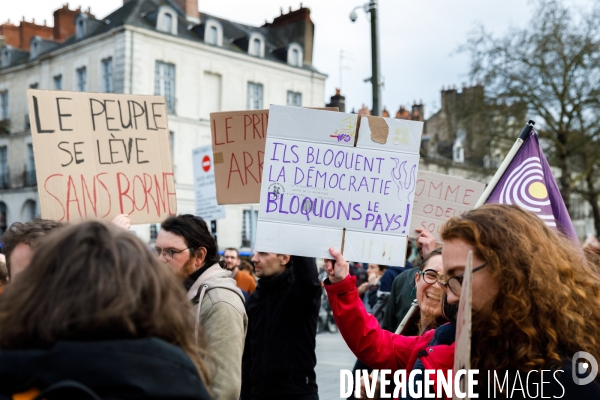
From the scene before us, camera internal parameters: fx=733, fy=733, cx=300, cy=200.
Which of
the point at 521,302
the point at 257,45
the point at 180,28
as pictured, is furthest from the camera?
the point at 257,45

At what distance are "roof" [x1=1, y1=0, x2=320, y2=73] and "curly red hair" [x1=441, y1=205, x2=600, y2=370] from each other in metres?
30.3

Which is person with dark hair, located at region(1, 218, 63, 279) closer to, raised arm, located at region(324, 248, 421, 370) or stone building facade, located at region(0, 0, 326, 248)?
raised arm, located at region(324, 248, 421, 370)

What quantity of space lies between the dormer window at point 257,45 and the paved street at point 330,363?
22018 mm

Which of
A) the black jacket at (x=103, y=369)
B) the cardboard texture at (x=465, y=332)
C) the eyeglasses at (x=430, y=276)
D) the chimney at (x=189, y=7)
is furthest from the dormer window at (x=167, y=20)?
the black jacket at (x=103, y=369)

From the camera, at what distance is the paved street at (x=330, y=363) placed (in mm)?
8655

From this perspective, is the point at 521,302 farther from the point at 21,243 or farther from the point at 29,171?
the point at 29,171

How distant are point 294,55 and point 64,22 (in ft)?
38.2

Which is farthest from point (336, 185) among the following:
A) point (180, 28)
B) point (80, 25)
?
point (80, 25)

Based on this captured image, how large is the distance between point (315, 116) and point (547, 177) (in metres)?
1.45

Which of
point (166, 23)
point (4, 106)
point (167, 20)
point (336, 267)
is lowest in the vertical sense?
point (4, 106)

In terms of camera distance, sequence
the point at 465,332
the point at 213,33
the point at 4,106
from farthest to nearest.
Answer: the point at 4,106 → the point at 213,33 → the point at 465,332

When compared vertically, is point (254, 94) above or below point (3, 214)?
above

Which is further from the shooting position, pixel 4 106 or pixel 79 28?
pixel 4 106

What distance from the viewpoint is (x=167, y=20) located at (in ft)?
108
